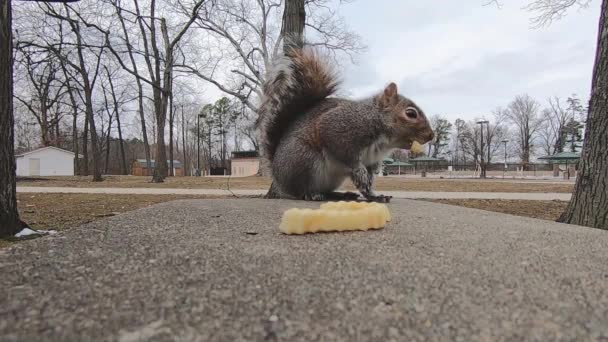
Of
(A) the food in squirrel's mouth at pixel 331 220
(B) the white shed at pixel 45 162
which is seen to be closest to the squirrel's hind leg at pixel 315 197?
(A) the food in squirrel's mouth at pixel 331 220

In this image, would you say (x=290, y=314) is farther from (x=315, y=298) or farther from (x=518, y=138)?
(x=518, y=138)

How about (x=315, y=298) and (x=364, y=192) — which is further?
(x=364, y=192)

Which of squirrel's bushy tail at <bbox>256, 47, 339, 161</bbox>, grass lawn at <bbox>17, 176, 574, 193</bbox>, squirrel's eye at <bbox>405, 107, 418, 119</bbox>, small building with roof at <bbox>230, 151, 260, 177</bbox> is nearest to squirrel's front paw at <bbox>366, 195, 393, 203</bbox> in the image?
squirrel's eye at <bbox>405, 107, 418, 119</bbox>

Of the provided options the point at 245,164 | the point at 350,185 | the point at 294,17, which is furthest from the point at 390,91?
the point at 245,164

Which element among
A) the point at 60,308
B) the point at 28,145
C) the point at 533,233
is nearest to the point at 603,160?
the point at 533,233

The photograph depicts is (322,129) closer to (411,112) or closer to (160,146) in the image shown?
(411,112)

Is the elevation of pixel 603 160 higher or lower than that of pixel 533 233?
higher
